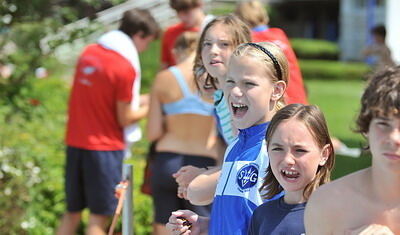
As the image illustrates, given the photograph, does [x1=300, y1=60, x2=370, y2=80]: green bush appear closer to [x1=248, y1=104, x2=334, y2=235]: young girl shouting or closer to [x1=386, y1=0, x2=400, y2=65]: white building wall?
[x1=386, y1=0, x2=400, y2=65]: white building wall

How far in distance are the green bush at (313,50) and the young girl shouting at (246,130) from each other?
91.1ft

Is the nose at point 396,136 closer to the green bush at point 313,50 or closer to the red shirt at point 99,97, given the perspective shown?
the red shirt at point 99,97

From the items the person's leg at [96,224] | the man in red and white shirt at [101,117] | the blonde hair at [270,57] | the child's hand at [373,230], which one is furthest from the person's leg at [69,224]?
the child's hand at [373,230]

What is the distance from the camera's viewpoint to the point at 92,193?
535 centimetres

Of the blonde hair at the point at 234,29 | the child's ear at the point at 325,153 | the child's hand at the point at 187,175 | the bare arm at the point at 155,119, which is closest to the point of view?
the child's ear at the point at 325,153

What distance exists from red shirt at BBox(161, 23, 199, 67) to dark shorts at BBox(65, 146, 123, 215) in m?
0.95

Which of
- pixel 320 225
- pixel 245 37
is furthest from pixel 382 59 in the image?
pixel 320 225

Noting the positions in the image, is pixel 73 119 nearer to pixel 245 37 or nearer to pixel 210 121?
pixel 210 121

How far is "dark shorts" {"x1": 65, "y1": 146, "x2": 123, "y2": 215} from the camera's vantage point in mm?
5328

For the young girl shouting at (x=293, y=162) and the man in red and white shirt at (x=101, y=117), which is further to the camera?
the man in red and white shirt at (x=101, y=117)

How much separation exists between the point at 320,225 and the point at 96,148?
11.2ft

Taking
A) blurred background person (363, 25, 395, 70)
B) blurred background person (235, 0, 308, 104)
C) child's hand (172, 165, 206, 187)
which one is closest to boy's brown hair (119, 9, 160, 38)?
blurred background person (235, 0, 308, 104)

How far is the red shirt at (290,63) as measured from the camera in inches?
177

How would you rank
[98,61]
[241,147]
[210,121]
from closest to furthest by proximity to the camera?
[241,147]
[210,121]
[98,61]
